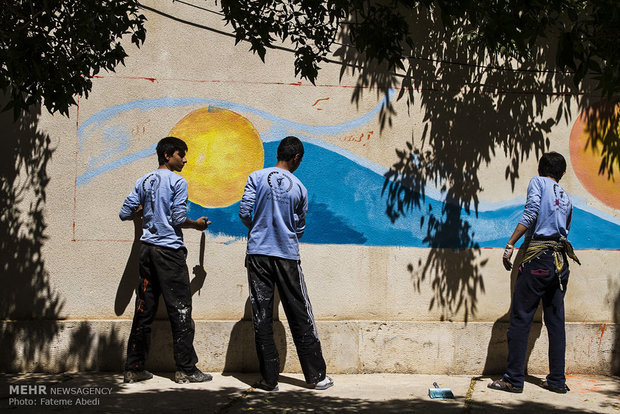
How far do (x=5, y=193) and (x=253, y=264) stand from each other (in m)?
2.40

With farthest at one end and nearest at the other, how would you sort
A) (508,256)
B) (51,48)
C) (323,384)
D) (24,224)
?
1. (24,224)
2. (508,256)
3. (323,384)
4. (51,48)

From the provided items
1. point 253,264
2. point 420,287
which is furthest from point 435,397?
point 253,264

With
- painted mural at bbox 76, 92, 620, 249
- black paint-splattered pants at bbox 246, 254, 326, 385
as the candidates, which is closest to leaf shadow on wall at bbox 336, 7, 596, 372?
painted mural at bbox 76, 92, 620, 249

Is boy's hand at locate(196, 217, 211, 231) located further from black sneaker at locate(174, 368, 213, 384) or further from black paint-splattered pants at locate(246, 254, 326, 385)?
black sneaker at locate(174, 368, 213, 384)

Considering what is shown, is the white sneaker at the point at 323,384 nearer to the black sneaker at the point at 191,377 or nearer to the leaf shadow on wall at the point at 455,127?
the black sneaker at the point at 191,377

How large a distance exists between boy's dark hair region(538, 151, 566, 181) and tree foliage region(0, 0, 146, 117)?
11.0 feet

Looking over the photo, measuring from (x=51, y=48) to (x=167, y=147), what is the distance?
4.62 feet

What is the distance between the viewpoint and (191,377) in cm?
552

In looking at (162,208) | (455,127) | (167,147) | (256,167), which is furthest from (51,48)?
(455,127)

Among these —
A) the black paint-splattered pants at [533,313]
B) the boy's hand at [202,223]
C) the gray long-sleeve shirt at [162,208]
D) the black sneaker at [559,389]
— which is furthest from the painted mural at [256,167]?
the black sneaker at [559,389]

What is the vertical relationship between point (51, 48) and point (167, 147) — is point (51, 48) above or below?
above

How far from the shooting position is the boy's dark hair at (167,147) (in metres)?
5.64

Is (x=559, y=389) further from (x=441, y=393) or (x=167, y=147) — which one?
(x=167, y=147)

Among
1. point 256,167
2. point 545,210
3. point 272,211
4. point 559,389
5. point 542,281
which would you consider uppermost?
point 256,167
